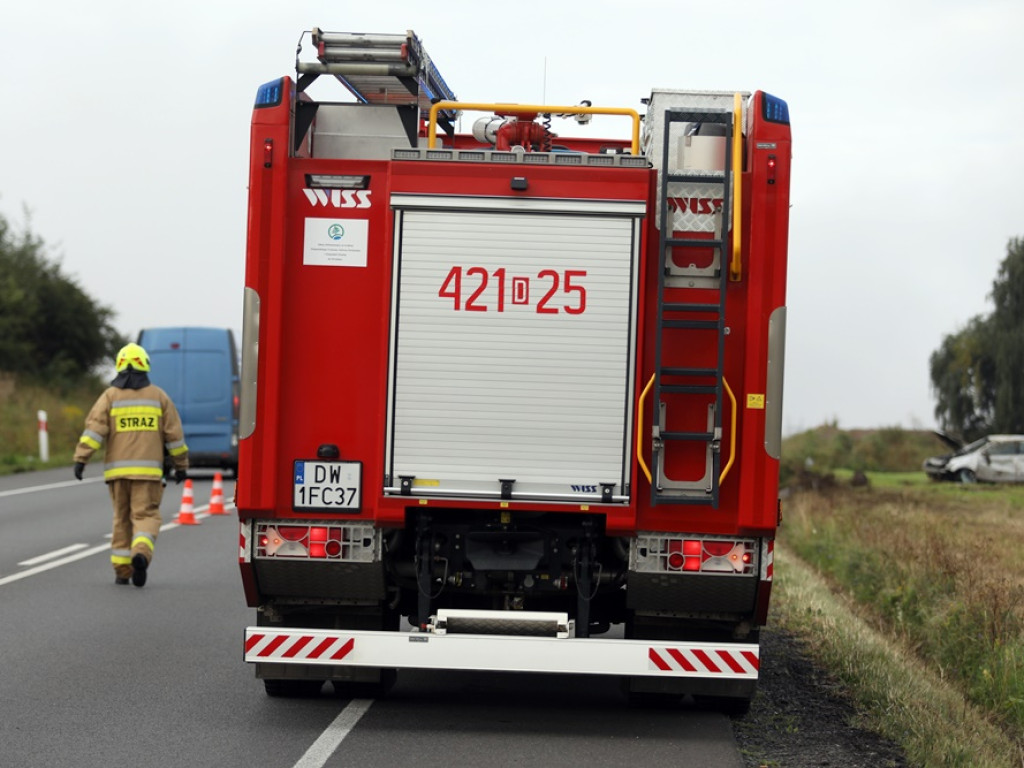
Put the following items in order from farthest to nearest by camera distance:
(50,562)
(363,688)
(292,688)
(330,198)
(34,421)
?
1. (34,421)
2. (50,562)
3. (363,688)
4. (292,688)
5. (330,198)

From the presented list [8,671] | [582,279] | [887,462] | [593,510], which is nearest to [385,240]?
[582,279]

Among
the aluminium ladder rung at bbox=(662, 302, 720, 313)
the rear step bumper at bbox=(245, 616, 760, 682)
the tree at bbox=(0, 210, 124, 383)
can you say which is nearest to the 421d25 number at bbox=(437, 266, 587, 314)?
the aluminium ladder rung at bbox=(662, 302, 720, 313)

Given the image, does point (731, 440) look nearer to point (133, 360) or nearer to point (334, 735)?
point (334, 735)

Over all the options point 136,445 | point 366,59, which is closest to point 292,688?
point 366,59

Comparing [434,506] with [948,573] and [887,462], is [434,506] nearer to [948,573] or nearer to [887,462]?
[948,573]

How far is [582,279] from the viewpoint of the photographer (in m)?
8.08

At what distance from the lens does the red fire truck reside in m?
7.97

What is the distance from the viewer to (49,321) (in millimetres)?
53500

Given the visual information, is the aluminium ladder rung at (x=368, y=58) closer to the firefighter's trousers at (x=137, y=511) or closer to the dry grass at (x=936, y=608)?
the dry grass at (x=936, y=608)

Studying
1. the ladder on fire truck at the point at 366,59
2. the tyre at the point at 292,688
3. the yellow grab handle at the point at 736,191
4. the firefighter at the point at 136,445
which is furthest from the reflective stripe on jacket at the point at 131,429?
the yellow grab handle at the point at 736,191

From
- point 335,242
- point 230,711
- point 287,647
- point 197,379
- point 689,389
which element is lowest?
point 230,711

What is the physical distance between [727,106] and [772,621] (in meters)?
6.12

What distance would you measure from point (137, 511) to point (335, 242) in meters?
5.92

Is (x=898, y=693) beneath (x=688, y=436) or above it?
beneath
